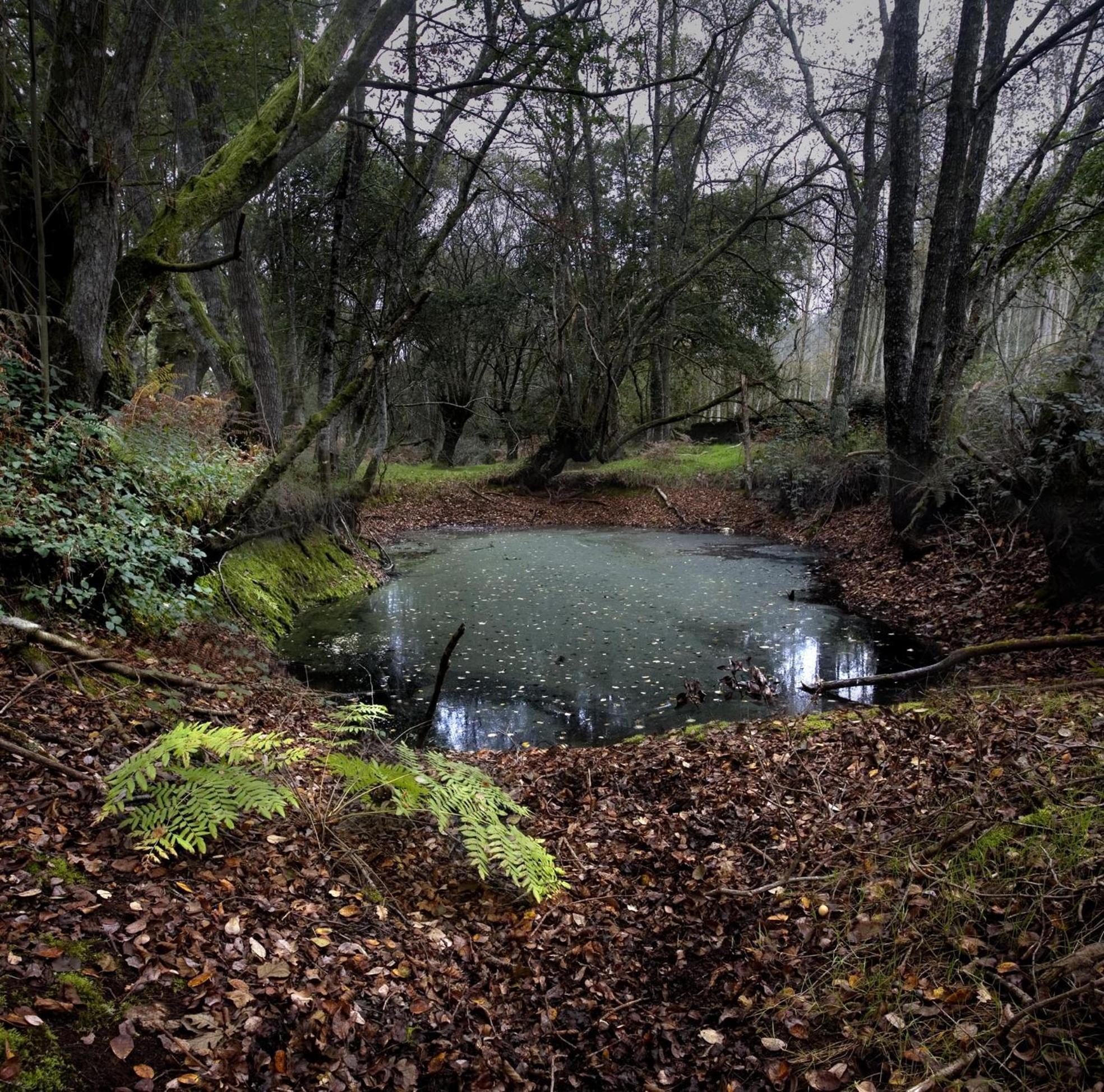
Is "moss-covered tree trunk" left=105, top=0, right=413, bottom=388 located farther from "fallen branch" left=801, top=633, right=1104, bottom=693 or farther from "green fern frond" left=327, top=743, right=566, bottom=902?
"fallen branch" left=801, top=633, right=1104, bottom=693

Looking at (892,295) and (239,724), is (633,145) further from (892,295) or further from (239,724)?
(239,724)

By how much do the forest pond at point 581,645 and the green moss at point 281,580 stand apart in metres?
0.30

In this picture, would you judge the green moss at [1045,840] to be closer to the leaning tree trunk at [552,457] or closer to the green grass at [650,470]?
the green grass at [650,470]

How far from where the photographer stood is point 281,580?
9.10 meters

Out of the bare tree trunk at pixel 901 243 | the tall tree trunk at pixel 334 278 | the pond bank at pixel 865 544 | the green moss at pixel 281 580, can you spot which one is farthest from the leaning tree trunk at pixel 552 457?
the bare tree trunk at pixel 901 243

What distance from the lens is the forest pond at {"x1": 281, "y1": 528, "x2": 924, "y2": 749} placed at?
6.07 m

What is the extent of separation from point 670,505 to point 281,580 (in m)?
11.9

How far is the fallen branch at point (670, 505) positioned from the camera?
58.3 feet

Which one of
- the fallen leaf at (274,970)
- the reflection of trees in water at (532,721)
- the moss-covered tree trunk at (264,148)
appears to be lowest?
the reflection of trees in water at (532,721)

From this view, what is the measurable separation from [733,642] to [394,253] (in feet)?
35.2

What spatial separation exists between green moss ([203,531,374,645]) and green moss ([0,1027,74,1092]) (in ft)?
18.3

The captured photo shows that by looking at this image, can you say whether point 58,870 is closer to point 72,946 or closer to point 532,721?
point 72,946

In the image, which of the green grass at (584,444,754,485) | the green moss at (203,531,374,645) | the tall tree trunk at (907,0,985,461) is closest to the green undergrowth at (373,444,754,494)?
the green grass at (584,444,754,485)

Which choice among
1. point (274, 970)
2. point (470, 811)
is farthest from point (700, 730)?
point (274, 970)
